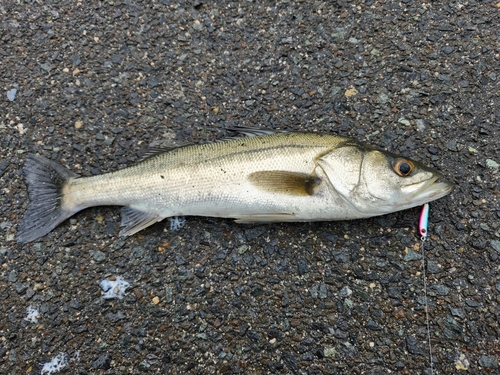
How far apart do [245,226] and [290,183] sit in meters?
0.62

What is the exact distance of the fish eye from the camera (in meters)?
2.72

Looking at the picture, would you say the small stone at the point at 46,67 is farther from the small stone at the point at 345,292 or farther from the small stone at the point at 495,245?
the small stone at the point at 495,245

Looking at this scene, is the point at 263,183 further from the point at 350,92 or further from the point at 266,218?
the point at 350,92

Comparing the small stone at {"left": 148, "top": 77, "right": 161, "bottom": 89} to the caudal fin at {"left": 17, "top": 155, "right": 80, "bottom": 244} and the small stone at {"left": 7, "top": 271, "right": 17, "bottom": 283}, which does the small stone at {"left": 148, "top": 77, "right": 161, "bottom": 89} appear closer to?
the caudal fin at {"left": 17, "top": 155, "right": 80, "bottom": 244}

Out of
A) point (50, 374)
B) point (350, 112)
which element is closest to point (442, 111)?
point (350, 112)

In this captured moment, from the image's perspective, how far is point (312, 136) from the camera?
288 cm

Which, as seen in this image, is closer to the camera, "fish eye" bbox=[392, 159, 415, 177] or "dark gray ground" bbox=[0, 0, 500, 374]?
"fish eye" bbox=[392, 159, 415, 177]

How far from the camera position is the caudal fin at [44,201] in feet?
10.2

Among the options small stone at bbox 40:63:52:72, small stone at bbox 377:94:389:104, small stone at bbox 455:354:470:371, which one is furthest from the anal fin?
small stone at bbox 40:63:52:72

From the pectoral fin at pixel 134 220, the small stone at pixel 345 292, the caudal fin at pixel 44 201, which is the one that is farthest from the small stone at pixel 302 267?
the caudal fin at pixel 44 201

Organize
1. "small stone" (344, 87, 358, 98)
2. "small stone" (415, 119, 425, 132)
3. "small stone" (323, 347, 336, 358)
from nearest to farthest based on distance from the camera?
1. "small stone" (323, 347, 336, 358)
2. "small stone" (415, 119, 425, 132)
3. "small stone" (344, 87, 358, 98)

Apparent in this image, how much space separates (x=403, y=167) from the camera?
2.72 meters

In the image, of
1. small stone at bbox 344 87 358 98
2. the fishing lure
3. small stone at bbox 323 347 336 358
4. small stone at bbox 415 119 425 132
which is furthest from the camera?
small stone at bbox 344 87 358 98

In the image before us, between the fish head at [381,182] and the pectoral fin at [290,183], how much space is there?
15 cm
